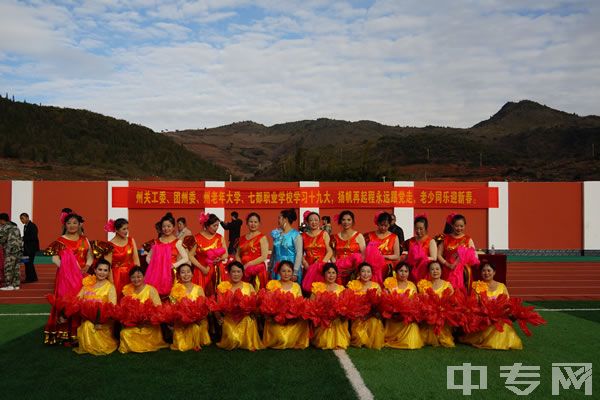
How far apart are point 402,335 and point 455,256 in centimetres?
160

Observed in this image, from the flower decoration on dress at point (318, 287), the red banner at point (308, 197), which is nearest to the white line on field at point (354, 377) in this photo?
the flower decoration on dress at point (318, 287)

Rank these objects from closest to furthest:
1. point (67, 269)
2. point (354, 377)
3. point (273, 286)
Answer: point (354, 377), point (273, 286), point (67, 269)

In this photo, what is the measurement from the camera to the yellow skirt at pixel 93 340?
555cm

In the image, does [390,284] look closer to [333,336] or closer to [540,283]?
[333,336]

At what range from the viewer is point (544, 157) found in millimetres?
54188

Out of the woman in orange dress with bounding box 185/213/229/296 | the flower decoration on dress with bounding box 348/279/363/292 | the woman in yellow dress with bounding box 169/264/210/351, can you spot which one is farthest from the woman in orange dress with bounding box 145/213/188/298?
the flower decoration on dress with bounding box 348/279/363/292

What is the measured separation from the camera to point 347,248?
6.92m

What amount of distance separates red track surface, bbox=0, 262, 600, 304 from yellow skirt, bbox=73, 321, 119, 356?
12.5 feet

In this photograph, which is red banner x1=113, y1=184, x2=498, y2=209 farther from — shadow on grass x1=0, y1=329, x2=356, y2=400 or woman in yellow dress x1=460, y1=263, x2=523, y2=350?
woman in yellow dress x1=460, y1=263, x2=523, y2=350

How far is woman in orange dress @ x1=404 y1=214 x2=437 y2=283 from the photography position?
689 cm

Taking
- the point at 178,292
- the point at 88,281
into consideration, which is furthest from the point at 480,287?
the point at 88,281

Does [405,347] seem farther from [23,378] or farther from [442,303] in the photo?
[23,378]

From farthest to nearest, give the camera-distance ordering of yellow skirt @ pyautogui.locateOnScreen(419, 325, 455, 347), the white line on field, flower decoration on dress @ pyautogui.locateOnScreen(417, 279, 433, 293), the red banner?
Result: 1. the red banner
2. flower decoration on dress @ pyautogui.locateOnScreen(417, 279, 433, 293)
3. yellow skirt @ pyautogui.locateOnScreen(419, 325, 455, 347)
4. the white line on field

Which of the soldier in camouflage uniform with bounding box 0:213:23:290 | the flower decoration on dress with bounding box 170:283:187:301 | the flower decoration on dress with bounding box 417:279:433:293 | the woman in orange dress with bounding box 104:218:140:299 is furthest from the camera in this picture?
the soldier in camouflage uniform with bounding box 0:213:23:290
